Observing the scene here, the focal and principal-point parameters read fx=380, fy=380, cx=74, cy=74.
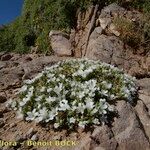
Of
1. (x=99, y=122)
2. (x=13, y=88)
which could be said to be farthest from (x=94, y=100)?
(x=13, y=88)

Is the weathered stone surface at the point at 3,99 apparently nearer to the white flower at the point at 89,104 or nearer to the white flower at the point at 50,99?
the white flower at the point at 50,99

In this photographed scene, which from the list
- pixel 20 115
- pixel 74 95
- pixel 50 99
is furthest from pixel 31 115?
pixel 74 95

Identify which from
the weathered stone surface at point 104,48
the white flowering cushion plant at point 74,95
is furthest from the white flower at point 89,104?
the weathered stone surface at point 104,48

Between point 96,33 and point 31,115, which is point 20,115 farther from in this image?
point 96,33

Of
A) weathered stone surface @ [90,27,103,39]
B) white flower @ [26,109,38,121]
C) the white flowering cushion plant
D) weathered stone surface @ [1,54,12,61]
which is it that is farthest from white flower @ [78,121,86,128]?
weathered stone surface @ [90,27,103,39]

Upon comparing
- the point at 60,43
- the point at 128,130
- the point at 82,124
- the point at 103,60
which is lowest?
the point at 60,43

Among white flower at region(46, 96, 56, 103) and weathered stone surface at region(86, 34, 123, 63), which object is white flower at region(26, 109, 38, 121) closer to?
white flower at region(46, 96, 56, 103)

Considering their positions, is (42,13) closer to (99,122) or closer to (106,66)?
(106,66)
